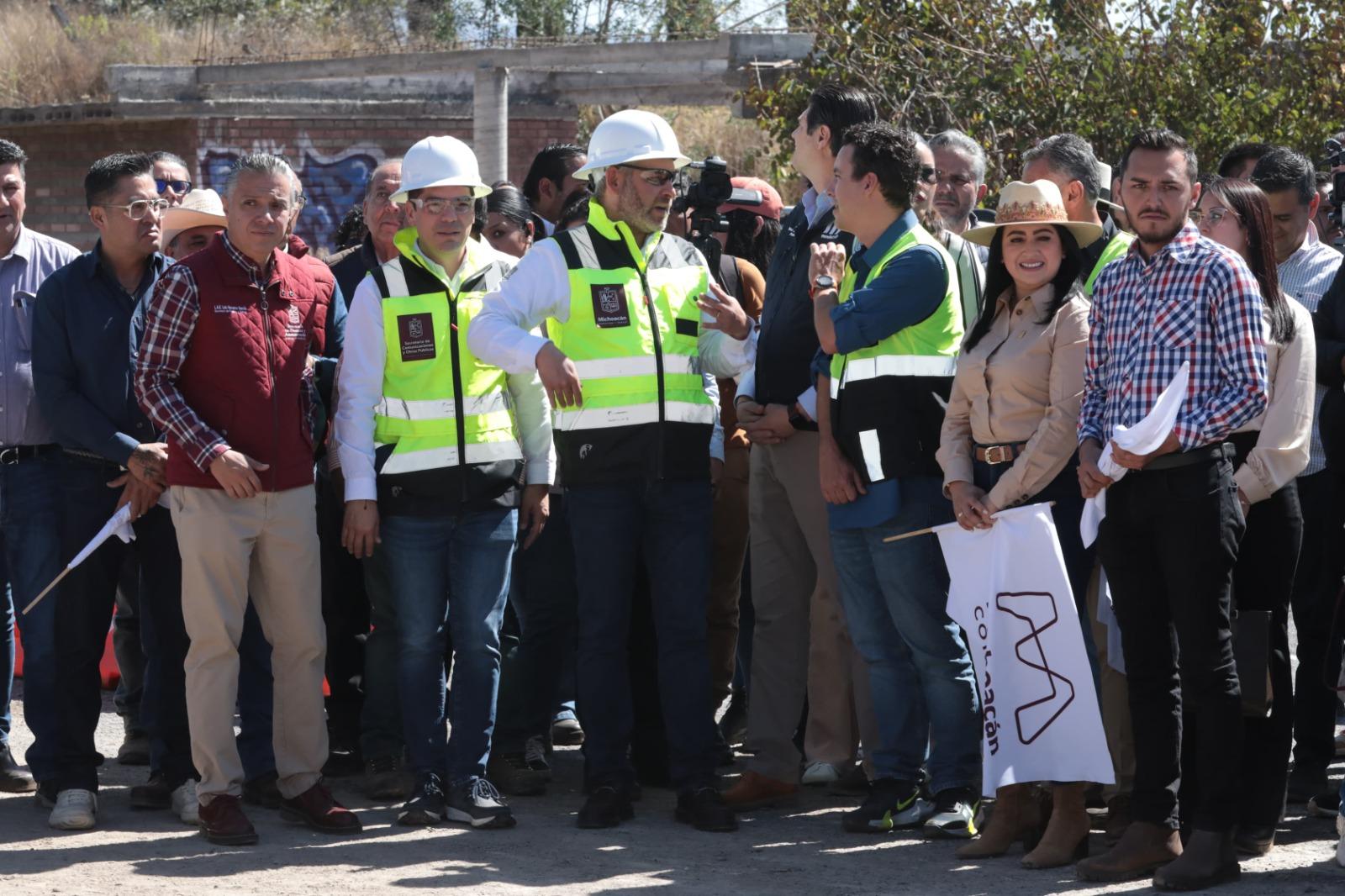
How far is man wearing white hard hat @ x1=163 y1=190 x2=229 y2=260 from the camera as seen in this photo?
6758mm

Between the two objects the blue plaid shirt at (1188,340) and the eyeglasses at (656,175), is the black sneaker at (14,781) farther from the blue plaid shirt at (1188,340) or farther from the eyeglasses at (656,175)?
the blue plaid shirt at (1188,340)

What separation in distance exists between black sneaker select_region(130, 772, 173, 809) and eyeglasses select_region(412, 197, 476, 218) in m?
2.25

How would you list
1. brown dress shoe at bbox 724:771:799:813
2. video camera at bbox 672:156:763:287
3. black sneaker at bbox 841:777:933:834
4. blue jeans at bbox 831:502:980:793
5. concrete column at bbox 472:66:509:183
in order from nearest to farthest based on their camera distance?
blue jeans at bbox 831:502:980:793
black sneaker at bbox 841:777:933:834
brown dress shoe at bbox 724:771:799:813
video camera at bbox 672:156:763:287
concrete column at bbox 472:66:509:183

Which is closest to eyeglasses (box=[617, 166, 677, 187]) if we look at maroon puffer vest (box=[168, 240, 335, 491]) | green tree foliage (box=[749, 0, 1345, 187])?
maroon puffer vest (box=[168, 240, 335, 491])

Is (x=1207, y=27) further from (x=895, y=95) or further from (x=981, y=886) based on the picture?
(x=981, y=886)

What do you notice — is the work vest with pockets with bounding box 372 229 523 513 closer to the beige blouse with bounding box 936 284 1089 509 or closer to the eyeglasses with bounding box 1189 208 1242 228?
the beige blouse with bounding box 936 284 1089 509

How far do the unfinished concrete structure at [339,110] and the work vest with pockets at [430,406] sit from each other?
1139cm

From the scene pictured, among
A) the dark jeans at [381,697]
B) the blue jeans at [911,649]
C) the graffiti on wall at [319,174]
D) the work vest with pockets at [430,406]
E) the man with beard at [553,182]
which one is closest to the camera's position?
the blue jeans at [911,649]

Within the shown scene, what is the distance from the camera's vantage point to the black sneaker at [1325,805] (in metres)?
5.77

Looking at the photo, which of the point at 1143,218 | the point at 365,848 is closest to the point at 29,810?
the point at 365,848

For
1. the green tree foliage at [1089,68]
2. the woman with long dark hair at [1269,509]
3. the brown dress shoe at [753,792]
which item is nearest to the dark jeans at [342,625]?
the brown dress shoe at [753,792]

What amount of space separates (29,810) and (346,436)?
5.92 ft

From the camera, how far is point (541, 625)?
6734 millimetres

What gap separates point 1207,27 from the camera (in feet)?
36.6
